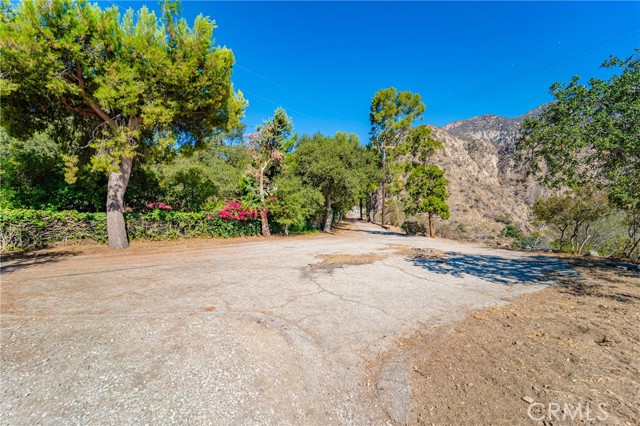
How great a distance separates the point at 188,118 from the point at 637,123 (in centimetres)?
1368

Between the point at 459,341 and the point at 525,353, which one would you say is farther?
the point at 459,341

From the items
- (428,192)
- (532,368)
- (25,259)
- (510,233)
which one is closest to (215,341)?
(532,368)

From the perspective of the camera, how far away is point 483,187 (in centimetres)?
5031

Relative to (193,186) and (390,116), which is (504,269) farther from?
(390,116)

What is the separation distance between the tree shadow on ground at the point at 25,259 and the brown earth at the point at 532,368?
9.25 meters

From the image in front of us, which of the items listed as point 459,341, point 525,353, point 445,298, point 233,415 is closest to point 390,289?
point 445,298

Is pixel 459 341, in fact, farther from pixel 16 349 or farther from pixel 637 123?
pixel 637 123

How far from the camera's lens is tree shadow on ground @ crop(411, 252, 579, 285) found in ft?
21.4

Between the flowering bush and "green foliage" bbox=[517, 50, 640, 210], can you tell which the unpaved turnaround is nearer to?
"green foliage" bbox=[517, 50, 640, 210]

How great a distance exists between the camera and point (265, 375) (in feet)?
8.18

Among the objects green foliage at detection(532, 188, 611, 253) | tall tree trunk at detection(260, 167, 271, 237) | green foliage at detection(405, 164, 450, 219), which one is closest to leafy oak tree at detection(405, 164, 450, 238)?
green foliage at detection(405, 164, 450, 219)

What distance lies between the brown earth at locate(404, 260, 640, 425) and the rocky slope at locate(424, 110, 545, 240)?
1185 inches

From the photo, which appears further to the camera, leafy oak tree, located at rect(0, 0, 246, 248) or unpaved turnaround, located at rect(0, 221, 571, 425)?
leafy oak tree, located at rect(0, 0, 246, 248)

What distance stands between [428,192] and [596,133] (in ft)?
52.7
